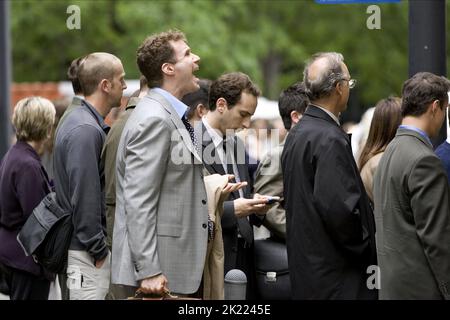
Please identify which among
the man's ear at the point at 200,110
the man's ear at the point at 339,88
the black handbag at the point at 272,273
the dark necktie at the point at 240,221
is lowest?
the black handbag at the point at 272,273

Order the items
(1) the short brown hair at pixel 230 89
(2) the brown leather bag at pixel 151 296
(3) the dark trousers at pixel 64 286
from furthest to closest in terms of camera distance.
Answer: (1) the short brown hair at pixel 230 89 → (3) the dark trousers at pixel 64 286 → (2) the brown leather bag at pixel 151 296

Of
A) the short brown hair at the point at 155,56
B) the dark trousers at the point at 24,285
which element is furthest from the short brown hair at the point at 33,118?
the short brown hair at the point at 155,56

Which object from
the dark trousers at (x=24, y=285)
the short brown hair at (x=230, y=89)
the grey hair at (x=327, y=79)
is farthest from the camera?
the dark trousers at (x=24, y=285)

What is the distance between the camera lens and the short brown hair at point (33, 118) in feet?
26.3

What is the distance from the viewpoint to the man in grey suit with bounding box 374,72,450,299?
565 centimetres

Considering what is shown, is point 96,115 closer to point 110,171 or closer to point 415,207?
point 110,171

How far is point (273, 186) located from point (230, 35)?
58.4 ft

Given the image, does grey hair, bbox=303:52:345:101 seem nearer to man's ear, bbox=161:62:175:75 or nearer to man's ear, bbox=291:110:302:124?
man's ear, bbox=161:62:175:75

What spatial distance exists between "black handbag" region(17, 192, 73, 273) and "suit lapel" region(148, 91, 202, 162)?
1.44 m

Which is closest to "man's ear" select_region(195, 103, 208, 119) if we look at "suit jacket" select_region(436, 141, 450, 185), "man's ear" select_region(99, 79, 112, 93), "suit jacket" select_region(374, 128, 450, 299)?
"man's ear" select_region(99, 79, 112, 93)

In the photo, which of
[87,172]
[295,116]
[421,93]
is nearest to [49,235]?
[87,172]

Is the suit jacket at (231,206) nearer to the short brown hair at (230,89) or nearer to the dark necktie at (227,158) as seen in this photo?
the dark necktie at (227,158)
